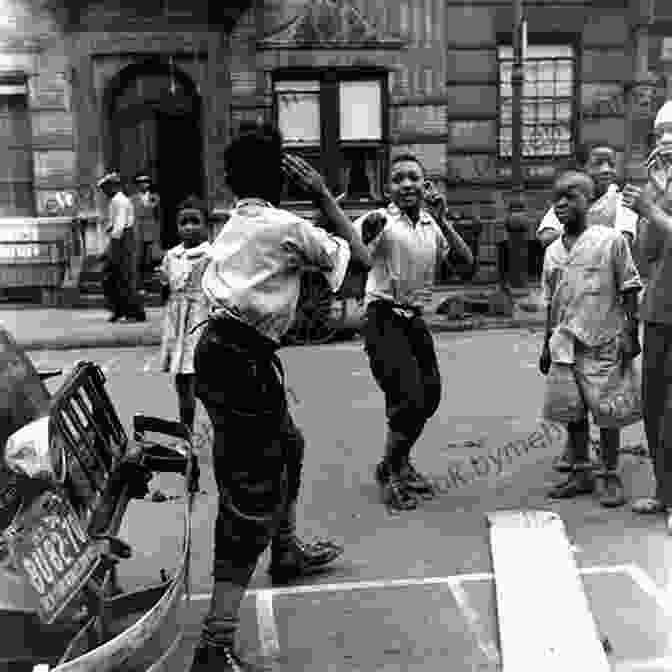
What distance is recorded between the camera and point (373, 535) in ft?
16.7

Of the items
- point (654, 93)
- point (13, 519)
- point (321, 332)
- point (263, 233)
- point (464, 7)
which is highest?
point (464, 7)

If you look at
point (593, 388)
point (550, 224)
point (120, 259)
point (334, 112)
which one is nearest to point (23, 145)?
point (120, 259)

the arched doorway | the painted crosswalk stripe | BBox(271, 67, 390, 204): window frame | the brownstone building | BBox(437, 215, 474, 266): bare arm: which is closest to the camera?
the painted crosswalk stripe

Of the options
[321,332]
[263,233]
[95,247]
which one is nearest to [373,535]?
[263,233]

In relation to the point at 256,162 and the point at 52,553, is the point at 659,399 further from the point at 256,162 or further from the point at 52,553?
the point at 52,553

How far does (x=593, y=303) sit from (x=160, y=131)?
11970mm

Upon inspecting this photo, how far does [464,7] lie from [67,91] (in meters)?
6.64

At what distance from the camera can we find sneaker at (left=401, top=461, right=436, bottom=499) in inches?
227

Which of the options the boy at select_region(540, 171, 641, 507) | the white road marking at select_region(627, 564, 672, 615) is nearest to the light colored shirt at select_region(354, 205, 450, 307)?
the boy at select_region(540, 171, 641, 507)

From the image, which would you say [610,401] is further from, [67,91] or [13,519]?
[67,91]

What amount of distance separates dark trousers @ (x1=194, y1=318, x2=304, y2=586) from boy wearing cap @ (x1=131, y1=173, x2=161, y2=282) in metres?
11.1

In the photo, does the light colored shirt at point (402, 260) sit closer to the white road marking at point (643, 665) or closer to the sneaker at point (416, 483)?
the sneaker at point (416, 483)

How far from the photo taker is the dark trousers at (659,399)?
4996mm

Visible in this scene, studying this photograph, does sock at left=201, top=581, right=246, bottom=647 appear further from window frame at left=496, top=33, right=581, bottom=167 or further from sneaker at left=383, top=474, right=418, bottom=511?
window frame at left=496, top=33, right=581, bottom=167
